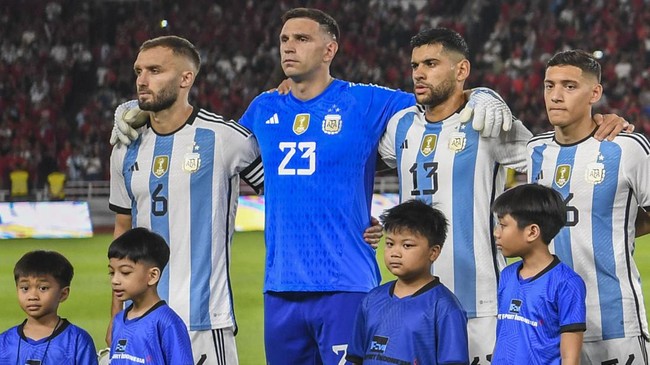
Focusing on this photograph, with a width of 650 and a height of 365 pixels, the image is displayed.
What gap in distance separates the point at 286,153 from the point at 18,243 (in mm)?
11584

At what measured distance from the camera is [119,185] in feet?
18.9

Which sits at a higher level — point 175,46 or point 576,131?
point 175,46

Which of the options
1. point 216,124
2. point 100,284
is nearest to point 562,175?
point 216,124

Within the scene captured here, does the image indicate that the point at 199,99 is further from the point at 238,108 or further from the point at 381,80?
the point at 381,80

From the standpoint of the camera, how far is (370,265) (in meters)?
5.46

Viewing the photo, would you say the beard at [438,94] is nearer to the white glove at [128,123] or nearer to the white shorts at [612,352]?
the white shorts at [612,352]

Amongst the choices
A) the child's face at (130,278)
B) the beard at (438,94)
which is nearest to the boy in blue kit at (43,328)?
the child's face at (130,278)

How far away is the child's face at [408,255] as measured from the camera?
480cm

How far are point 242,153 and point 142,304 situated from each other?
1002mm

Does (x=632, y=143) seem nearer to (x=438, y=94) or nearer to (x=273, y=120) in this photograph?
(x=438, y=94)

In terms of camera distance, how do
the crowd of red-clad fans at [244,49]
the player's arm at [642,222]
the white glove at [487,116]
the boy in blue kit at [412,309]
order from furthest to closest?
the crowd of red-clad fans at [244,49], the player's arm at [642,222], the white glove at [487,116], the boy in blue kit at [412,309]

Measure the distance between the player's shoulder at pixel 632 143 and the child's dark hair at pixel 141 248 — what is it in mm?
2104

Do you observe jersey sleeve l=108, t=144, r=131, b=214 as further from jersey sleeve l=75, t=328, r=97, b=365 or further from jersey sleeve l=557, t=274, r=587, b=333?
jersey sleeve l=557, t=274, r=587, b=333

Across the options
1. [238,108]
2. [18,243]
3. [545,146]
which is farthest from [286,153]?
[238,108]
